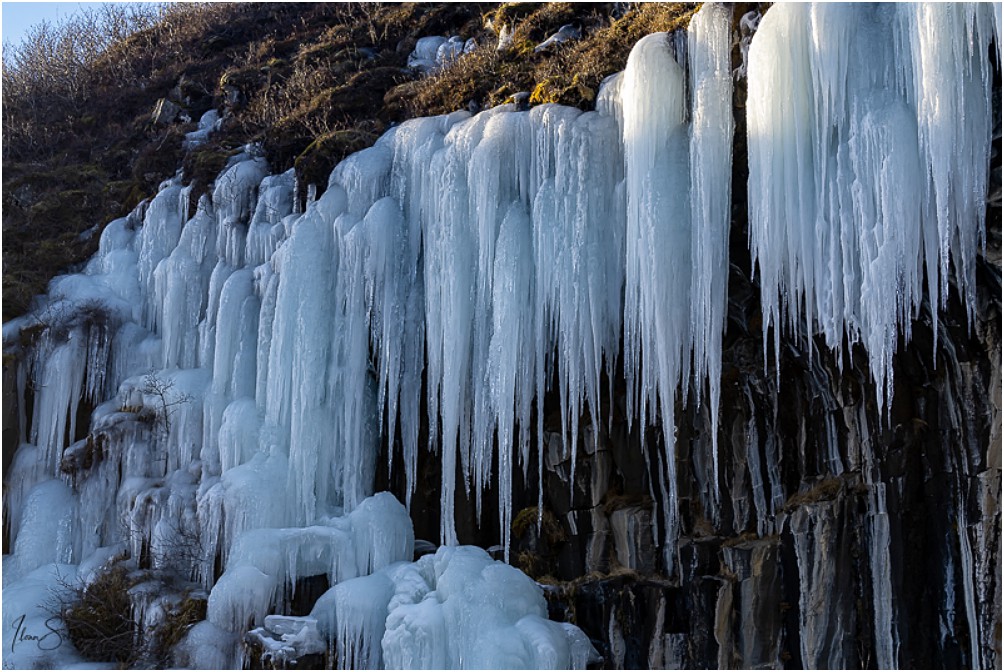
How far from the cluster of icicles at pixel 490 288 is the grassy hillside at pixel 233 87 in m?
1.11

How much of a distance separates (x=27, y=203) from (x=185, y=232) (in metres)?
4.46

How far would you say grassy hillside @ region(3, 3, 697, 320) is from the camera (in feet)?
43.2

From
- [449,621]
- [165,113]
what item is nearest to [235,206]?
[165,113]

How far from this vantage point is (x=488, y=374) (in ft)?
34.2

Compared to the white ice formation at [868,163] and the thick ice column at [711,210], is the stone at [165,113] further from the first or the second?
the white ice formation at [868,163]

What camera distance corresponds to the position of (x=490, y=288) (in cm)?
1052

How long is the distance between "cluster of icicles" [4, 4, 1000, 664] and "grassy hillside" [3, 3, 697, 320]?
43.5 inches

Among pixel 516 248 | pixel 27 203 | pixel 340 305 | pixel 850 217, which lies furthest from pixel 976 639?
pixel 27 203

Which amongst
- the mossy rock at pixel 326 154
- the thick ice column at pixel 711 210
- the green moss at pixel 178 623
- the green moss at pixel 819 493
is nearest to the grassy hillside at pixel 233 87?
the mossy rock at pixel 326 154
